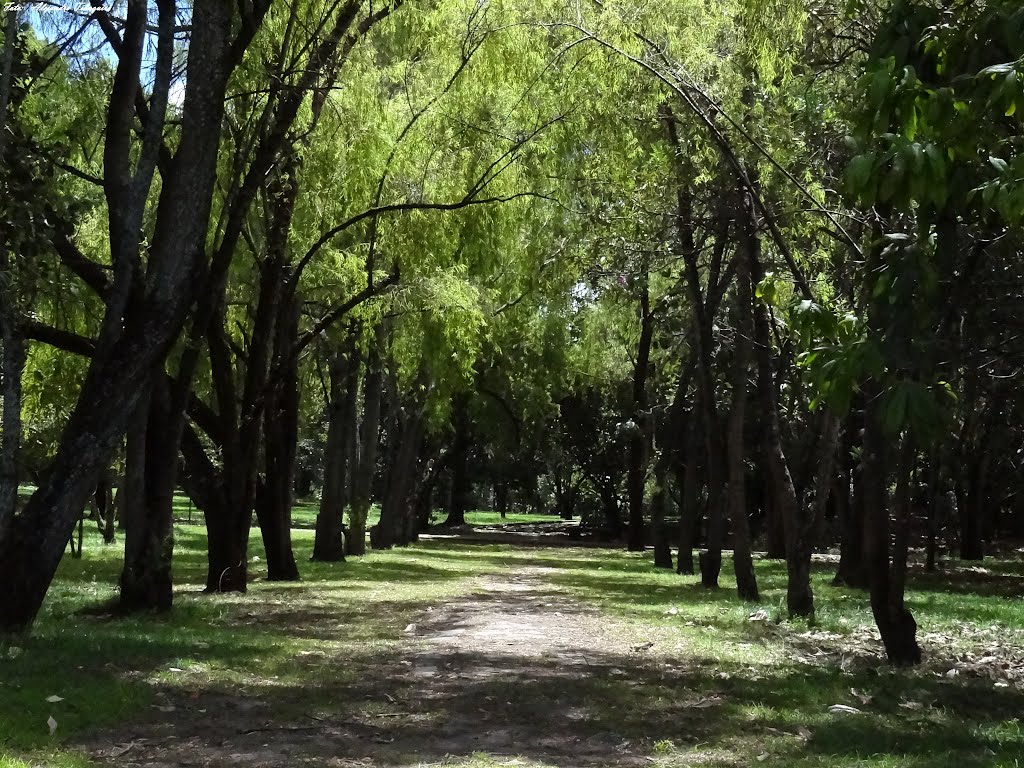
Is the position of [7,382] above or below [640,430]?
below

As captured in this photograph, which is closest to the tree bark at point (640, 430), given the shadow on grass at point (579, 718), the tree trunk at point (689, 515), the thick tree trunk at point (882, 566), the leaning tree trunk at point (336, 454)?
the tree trunk at point (689, 515)

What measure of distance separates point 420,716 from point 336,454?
17142 millimetres

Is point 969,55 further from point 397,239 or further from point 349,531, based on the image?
point 349,531

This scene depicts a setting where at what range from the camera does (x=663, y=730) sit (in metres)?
8.30

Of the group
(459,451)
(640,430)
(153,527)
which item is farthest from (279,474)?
(459,451)

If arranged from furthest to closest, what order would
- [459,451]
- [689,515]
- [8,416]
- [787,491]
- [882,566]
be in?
[459,451] → [689,515] → [787,491] → [882,566] → [8,416]

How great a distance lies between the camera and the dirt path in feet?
23.8

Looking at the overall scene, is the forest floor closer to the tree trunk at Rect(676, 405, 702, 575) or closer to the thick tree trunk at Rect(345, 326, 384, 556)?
the tree trunk at Rect(676, 405, 702, 575)

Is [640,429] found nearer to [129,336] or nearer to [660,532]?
[660,532]

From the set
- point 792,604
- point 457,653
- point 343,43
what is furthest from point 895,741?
point 343,43

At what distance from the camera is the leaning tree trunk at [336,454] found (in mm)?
25547

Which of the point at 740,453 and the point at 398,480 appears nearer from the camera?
the point at 740,453

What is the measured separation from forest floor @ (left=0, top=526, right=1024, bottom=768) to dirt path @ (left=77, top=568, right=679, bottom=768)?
0.03 m

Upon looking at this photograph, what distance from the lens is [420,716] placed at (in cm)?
855
